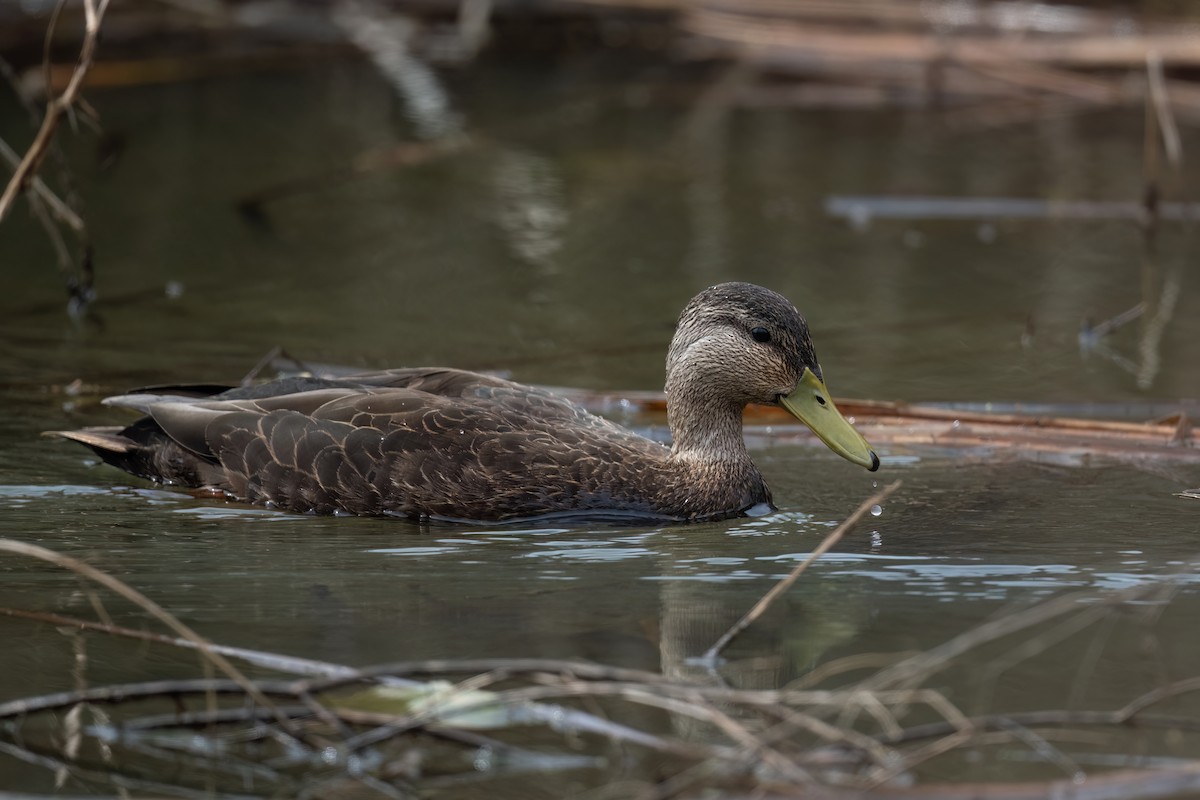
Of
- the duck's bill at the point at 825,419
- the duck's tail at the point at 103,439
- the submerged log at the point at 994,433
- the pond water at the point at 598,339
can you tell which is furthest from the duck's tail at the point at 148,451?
the duck's bill at the point at 825,419

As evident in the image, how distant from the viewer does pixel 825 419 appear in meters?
7.20

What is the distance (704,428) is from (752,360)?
36 centimetres

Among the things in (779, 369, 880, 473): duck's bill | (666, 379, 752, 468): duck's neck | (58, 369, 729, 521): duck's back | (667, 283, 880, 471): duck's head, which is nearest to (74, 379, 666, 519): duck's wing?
(58, 369, 729, 521): duck's back

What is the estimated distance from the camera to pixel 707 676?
5.15m

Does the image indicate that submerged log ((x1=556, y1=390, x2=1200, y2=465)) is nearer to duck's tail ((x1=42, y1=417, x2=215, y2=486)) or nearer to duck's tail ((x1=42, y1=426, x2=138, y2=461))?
duck's tail ((x1=42, y1=417, x2=215, y2=486))

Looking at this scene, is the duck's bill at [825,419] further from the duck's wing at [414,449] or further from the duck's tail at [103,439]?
the duck's tail at [103,439]

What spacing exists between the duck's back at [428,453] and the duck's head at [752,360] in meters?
0.35

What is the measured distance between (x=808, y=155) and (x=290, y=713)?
40.5ft

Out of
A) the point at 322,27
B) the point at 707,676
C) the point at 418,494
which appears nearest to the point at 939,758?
the point at 707,676

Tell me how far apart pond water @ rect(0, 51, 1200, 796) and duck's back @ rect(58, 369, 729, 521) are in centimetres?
18

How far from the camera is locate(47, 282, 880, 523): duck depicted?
281 inches

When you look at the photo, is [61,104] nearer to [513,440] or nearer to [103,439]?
[103,439]

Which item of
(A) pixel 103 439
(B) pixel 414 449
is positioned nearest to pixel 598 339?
(B) pixel 414 449

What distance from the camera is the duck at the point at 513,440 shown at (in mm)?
7148
